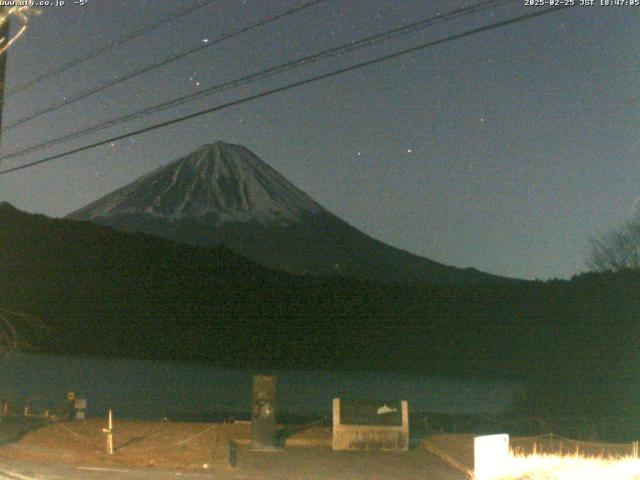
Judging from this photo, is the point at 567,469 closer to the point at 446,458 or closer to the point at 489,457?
the point at 489,457

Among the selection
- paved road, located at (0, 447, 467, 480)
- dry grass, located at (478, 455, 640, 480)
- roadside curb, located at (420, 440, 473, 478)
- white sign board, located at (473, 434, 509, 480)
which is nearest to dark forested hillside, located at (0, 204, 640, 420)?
roadside curb, located at (420, 440, 473, 478)

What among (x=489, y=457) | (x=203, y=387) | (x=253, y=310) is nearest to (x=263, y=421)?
(x=489, y=457)

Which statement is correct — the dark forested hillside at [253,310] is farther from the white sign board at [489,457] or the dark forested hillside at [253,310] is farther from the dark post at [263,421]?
the white sign board at [489,457]

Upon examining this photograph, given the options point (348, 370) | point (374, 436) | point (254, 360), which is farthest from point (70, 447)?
point (254, 360)

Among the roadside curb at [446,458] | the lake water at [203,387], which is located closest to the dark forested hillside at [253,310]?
the lake water at [203,387]

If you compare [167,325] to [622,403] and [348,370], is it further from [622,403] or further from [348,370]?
[622,403]

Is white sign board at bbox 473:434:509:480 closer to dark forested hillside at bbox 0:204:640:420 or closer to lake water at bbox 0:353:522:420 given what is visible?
lake water at bbox 0:353:522:420

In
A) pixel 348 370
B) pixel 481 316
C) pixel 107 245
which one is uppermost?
pixel 107 245
